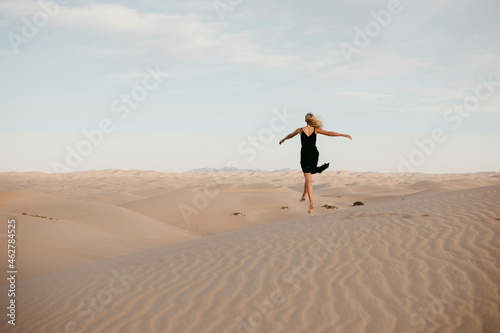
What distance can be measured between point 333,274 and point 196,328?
2.08 metres

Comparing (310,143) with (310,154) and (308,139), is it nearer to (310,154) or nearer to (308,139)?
(308,139)

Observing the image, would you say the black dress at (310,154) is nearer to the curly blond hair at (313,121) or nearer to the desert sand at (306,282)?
the curly blond hair at (313,121)

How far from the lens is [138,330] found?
4.43 metres

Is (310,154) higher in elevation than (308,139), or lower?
lower

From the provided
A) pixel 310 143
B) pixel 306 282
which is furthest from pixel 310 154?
pixel 306 282

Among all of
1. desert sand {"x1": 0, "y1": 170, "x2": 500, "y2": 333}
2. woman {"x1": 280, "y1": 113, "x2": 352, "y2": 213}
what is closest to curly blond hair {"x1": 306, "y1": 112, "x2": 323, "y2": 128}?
woman {"x1": 280, "y1": 113, "x2": 352, "y2": 213}

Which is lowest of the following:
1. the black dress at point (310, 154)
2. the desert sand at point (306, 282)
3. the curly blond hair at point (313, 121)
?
the desert sand at point (306, 282)

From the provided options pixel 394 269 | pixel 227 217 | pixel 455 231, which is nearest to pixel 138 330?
pixel 394 269

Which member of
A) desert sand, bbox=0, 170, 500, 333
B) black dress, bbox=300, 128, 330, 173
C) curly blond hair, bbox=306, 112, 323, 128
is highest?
curly blond hair, bbox=306, 112, 323, 128

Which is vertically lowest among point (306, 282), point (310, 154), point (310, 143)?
point (306, 282)

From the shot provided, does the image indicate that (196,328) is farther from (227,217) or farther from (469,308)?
(227,217)

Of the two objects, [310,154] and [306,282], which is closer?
[306,282]

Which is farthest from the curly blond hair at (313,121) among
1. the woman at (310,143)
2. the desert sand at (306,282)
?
the desert sand at (306,282)

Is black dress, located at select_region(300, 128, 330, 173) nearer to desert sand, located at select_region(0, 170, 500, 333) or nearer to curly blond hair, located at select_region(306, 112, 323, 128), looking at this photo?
curly blond hair, located at select_region(306, 112, 323, 128)
